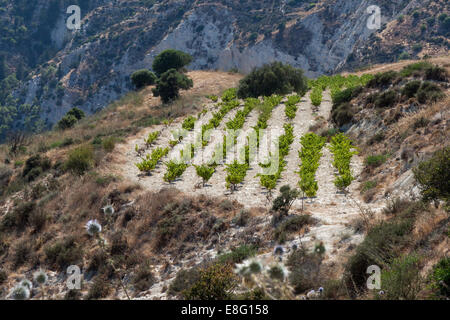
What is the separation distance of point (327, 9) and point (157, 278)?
8905 cm

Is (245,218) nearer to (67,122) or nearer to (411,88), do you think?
(411,88)

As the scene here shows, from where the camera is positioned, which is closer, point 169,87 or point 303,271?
point 303,271

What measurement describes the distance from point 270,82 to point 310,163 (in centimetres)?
1968

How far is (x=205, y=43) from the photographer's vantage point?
3521 inches

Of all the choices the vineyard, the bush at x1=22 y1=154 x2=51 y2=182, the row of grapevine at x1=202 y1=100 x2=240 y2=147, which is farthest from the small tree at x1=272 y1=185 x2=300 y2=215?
the bush at x1=22 y1=154 x2=51 y2=182

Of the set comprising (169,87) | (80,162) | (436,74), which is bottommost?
(80,162)

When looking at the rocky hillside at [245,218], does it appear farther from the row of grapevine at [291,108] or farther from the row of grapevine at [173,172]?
the row of grapevine at [291,108]

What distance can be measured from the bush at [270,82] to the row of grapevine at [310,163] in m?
15.1

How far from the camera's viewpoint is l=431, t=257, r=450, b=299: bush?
3.96 meters

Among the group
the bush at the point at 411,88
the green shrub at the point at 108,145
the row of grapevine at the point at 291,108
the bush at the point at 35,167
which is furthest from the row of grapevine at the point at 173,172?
Result: the row of grapevine at the point at 291,108

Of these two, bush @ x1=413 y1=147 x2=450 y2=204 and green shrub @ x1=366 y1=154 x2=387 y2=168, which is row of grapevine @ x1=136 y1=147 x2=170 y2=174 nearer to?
green shrub @ x1=366 y1=154 x2=387 y2=168

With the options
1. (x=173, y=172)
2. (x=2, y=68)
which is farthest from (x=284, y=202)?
(x=2, y=68)
